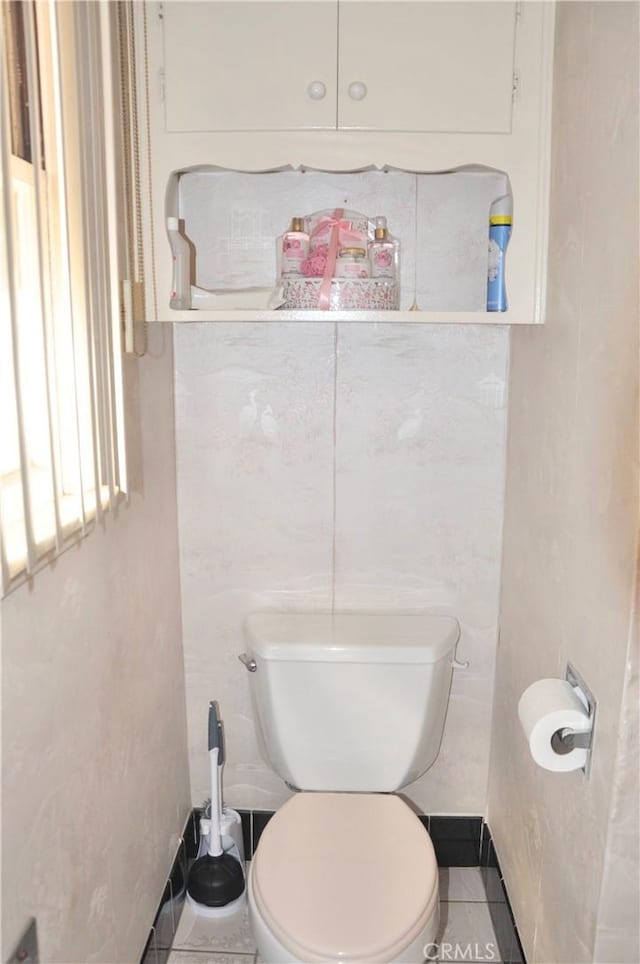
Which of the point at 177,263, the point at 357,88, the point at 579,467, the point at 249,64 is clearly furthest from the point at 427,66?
the point at 579,467

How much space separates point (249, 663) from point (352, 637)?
24cm

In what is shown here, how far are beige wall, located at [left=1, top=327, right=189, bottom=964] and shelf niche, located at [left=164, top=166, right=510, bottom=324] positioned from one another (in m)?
0.24

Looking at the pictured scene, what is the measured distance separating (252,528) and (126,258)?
0.70 m

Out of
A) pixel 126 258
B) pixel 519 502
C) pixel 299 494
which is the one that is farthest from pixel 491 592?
pixel 126 258

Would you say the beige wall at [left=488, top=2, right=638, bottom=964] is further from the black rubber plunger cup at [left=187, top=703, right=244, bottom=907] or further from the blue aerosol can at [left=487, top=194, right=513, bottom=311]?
the black rubber plunger cup at [left=187, top=703, right=244, bottom=907]

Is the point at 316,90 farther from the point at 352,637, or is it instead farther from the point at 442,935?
the point at 442,935

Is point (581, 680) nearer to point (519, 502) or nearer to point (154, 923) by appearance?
point (519, 502)

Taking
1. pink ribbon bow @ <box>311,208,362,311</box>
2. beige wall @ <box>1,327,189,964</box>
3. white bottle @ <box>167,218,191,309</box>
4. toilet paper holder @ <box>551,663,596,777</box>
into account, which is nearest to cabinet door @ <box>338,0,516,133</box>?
pink ribbon bow @ <box>311,208,362,311</box>

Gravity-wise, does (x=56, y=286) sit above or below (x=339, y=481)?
above

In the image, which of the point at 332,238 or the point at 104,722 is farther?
the point at 332,238

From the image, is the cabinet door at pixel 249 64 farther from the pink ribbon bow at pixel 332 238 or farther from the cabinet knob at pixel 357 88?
the pink ribbon bow at pixel 332 238

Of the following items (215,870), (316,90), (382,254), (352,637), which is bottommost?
(215,870)

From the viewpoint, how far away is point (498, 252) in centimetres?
145

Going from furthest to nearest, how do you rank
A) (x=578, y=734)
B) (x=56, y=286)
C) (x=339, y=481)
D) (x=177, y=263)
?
(x=339, y=481) → (x=177, y=263) → (x=578, y=734) → (x=56, y=286)
